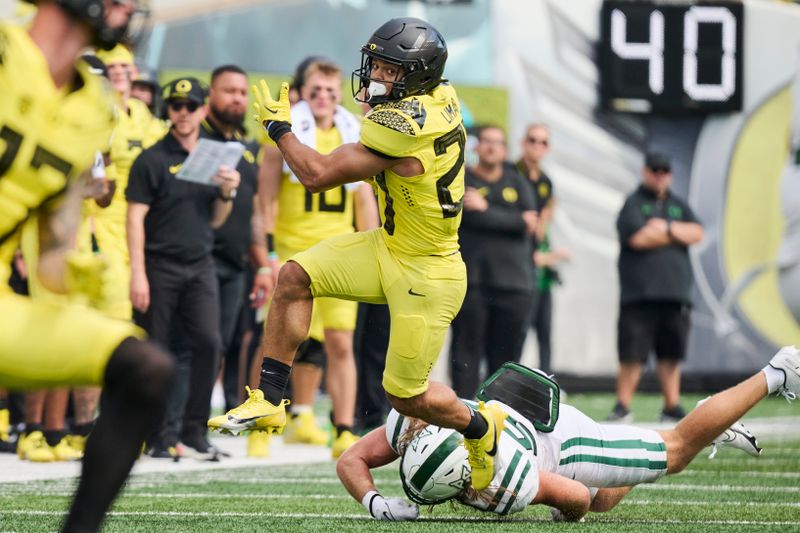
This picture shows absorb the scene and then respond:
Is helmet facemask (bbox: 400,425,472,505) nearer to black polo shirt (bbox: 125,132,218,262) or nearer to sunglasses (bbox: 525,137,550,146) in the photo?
black polo shirt (bbox: 125,132,218,262)

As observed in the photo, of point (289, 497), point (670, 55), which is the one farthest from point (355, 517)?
point (670, 55)

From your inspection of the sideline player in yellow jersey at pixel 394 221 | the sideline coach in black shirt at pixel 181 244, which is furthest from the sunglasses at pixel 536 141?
the sideline player in yellow jersey at pixel 394 221

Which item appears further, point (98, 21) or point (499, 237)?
point (499, 237)

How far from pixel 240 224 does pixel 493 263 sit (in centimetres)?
198

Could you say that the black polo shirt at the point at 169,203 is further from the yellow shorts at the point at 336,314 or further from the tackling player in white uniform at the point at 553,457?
the tackling player in white uniform at the point at 553,457

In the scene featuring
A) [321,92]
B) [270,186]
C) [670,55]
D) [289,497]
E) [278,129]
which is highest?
[670,55]

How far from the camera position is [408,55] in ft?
18.7

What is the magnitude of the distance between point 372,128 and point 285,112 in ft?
1.39

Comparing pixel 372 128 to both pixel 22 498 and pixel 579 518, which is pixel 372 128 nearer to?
pixel 579 518

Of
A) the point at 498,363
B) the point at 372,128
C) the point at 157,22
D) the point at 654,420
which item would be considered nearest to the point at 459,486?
the point at 372,128

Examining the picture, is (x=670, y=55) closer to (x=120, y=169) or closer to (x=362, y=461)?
(x=120, y=169)

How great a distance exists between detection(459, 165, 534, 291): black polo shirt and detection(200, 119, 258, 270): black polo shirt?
1.76 meters

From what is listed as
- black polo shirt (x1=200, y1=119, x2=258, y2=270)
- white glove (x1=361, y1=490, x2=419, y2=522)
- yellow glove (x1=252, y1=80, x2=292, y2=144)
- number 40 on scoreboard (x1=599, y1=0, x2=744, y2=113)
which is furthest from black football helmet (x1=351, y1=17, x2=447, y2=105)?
number 40 on scoreboard (x1=599, y1=0, x2=744, y2=113)

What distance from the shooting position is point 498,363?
10.1 meters
